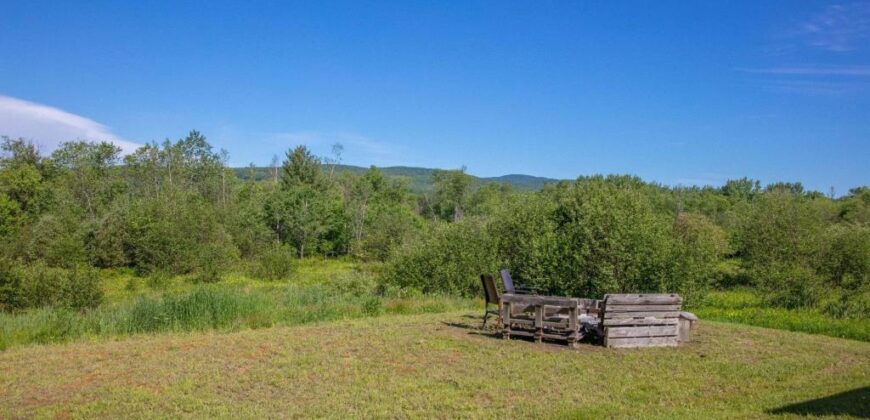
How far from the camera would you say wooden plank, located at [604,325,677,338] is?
36.5 ft

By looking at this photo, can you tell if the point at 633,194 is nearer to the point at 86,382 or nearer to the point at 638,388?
the point at 638,388

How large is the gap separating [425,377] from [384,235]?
4794cm

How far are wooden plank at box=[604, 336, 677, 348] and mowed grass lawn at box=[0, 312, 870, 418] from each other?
28 cm

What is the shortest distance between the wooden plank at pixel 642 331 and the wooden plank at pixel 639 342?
66mm

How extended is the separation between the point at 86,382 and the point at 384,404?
4.62 meters

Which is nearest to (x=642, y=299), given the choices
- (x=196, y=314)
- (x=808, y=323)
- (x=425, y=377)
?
(x=425, y=377)

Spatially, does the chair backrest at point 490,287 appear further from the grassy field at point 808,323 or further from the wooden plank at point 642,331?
the grassy field at point 808,323

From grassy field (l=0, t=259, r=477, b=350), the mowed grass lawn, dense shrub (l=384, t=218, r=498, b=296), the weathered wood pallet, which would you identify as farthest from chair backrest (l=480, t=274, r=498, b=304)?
dense shrub (l=384, t=218, r=498, b=296)

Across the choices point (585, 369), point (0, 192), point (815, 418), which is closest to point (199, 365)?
point (585, 369)

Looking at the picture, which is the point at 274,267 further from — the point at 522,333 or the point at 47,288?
the point at 522,333

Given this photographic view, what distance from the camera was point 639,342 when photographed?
36.8ft

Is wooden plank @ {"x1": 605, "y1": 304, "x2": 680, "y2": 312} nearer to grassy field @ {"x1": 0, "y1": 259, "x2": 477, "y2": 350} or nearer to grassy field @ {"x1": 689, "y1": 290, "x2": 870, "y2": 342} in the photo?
grassy field @ {"x1": 689, "y1": 290, "x2": 870, "y2": 342}

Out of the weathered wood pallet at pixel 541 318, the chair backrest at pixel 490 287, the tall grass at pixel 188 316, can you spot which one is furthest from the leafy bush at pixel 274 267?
the weathered wood pallet at pixel 541 318

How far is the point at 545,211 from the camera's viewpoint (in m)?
29.5
